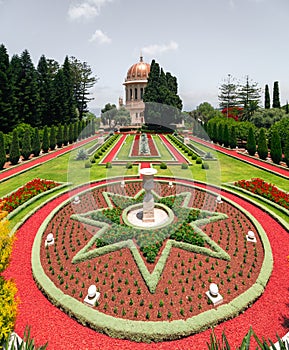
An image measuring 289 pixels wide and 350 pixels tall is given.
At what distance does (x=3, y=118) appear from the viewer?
32.1m

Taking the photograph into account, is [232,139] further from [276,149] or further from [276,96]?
[276,96]

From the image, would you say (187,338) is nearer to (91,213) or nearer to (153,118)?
(91,213)

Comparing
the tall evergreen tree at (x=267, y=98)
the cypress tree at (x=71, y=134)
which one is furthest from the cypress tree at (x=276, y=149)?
the tall evergreen tree at (x=267, y=98)

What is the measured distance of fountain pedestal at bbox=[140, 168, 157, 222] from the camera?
10.1m

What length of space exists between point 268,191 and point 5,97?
112 ft

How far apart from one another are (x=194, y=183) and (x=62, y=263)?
11.5m

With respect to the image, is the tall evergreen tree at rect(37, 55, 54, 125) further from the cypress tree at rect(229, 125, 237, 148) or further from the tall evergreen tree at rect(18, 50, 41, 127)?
the cypress tree at rect(229, 125, 237, 148)

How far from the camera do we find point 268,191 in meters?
14.4

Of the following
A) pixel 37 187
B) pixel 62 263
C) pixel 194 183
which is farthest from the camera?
pixel 194 183

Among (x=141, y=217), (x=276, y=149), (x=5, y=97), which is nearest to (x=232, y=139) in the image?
(x=276, y=149)

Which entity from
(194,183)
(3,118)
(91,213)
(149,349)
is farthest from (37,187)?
(3,118)

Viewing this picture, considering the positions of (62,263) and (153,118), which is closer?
(62,263)

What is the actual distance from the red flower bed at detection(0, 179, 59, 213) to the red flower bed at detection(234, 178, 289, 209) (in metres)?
13.1

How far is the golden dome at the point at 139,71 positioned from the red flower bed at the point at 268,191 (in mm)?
72900
